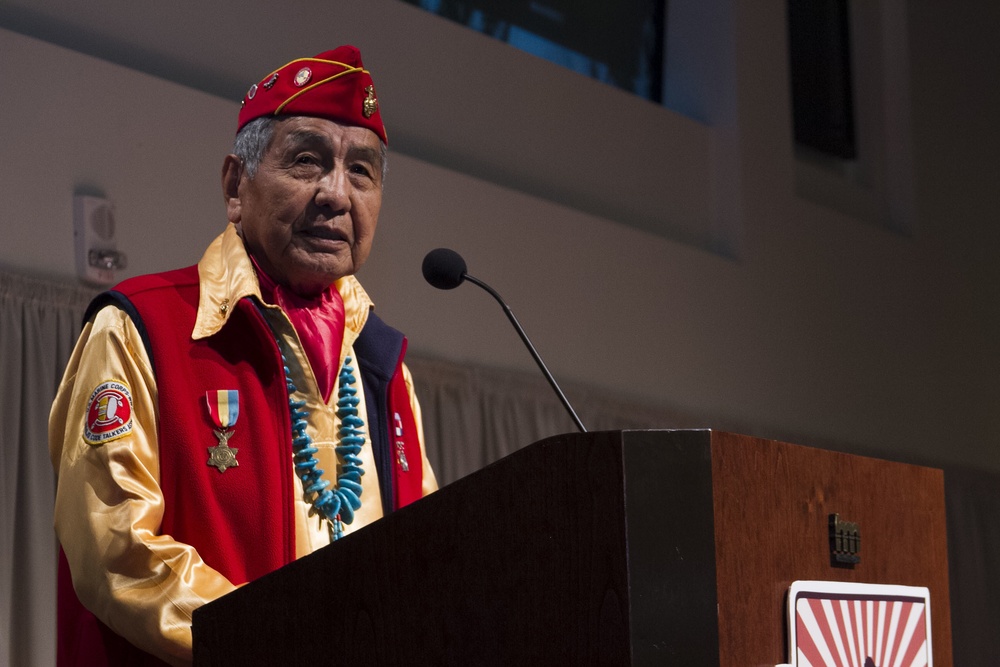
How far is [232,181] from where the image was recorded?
2373 millimetres

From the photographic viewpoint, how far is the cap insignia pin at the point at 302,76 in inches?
90.6

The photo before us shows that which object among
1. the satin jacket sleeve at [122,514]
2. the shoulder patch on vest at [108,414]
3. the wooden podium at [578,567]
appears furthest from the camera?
the shoulder patch on vest at [108,414]

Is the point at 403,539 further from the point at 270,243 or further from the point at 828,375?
the point at 828,375

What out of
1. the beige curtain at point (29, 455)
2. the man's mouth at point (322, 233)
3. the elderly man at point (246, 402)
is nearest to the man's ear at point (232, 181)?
the elderly man at point (246, 402)

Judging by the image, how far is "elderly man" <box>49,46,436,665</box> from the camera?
1.84m

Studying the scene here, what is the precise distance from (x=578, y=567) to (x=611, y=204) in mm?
4638

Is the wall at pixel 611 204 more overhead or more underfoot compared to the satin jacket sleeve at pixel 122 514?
more overhead

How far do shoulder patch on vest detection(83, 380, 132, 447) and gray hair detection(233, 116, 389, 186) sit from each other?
48cm

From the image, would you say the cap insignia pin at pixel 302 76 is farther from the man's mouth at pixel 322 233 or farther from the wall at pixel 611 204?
the wall at pixel 611 204

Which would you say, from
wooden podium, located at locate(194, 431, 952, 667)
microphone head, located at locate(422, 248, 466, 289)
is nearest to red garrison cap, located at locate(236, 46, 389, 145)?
microphone head, located at locate(422, 248, 466, 289)

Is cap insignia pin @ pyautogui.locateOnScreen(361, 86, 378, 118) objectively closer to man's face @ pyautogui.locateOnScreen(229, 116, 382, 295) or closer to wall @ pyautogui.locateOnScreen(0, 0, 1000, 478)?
man's face @ pyautogui.locateOnScreen(229, 116, 382, 295)

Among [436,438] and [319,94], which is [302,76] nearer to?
[319,94]

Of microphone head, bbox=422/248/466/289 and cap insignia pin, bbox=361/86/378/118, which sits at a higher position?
cap insignia pin, bbox=361/86/378/118

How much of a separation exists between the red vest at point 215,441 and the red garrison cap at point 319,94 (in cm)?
30
